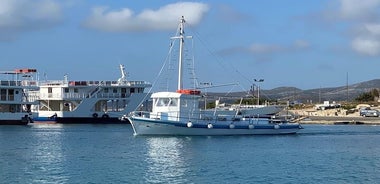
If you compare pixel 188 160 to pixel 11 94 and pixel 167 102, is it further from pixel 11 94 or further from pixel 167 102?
pixel 11 94

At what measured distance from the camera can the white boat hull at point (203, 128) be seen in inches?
2504

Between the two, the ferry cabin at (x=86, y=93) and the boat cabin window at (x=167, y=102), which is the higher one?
the ferry cabin at (x=86, y=93)

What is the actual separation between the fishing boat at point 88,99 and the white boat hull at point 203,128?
35492mm

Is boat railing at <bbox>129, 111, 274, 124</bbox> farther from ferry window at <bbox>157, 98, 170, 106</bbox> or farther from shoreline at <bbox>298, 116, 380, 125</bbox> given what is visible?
shoreline at <bbox>298, 116, 380, 125</bbox>

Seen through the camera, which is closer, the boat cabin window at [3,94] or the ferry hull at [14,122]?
the ferry hull at [14,122]

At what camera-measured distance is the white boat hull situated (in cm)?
6359

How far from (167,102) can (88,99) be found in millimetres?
39660

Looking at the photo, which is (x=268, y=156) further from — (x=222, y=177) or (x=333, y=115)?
(x=333, y=115)

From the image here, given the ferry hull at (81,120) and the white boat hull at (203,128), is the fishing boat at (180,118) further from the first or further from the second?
the ferry hull at (81,120)

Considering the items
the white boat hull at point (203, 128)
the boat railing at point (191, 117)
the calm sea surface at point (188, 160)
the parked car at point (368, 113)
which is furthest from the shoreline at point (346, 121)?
the calm sea surface at point (188, 160)

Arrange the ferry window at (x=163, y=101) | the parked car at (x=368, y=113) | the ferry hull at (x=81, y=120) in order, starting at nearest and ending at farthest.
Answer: the ferry window at (x=163, y=101)
the ferry hull at (x=81, y=120)
the parked car at (x=368, y=113)

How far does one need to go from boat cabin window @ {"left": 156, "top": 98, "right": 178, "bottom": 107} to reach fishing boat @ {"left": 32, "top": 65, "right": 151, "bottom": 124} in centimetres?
3691

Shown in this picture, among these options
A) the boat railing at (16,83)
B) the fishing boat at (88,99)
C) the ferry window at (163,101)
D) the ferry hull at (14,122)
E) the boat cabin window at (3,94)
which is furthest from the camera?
the fishing boat at (88,99)

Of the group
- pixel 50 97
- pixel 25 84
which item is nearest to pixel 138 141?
pixel 25 84
